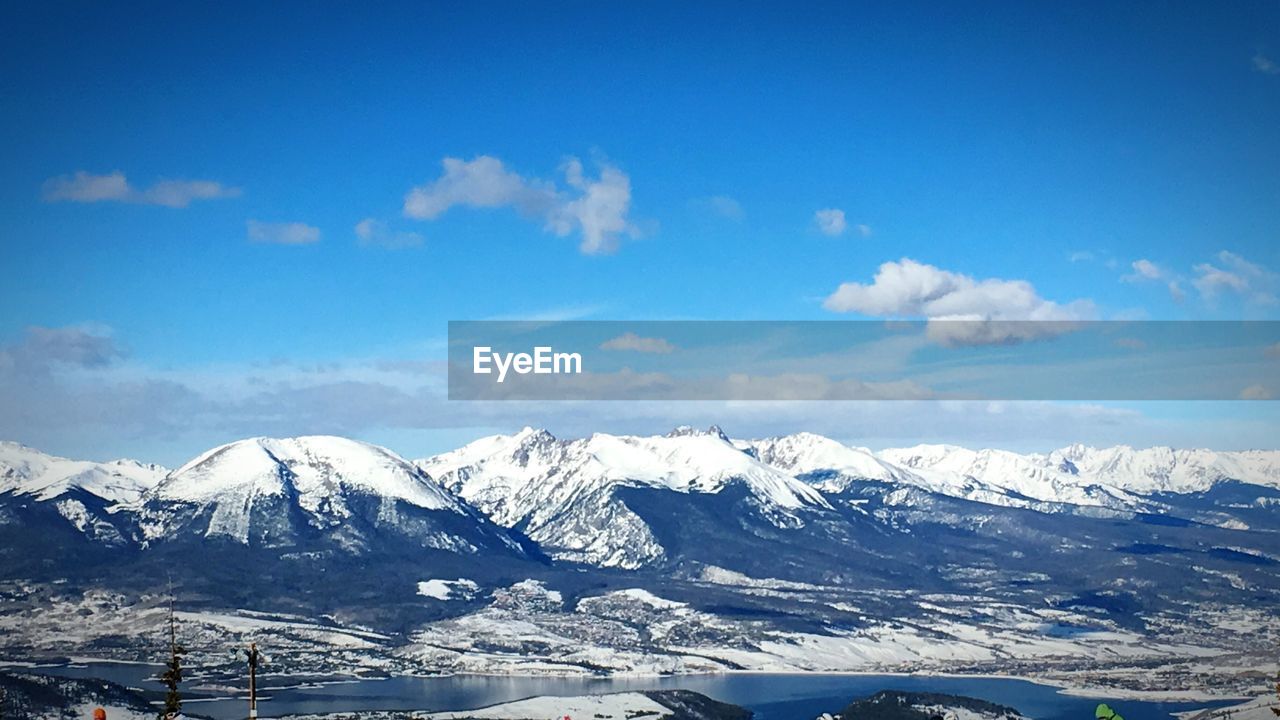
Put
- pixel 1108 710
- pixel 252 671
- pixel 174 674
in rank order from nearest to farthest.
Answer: pixel 1108 710 < pixel 252 671 < pixel 174 674

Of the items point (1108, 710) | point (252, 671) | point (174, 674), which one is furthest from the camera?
point (174, 674)

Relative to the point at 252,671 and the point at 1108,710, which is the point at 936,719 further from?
the point at 252,671

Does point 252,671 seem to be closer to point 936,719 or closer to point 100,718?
point 100,718

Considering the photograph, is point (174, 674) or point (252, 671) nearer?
point (252, 671)

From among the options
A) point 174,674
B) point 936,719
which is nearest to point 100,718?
point 174,674

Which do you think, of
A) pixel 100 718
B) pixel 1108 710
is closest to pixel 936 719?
pixel 1108 710

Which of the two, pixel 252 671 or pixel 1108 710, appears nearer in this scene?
pixel 1108 710

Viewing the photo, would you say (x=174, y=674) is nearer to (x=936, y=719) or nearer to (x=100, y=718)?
(x=100, y=718)
